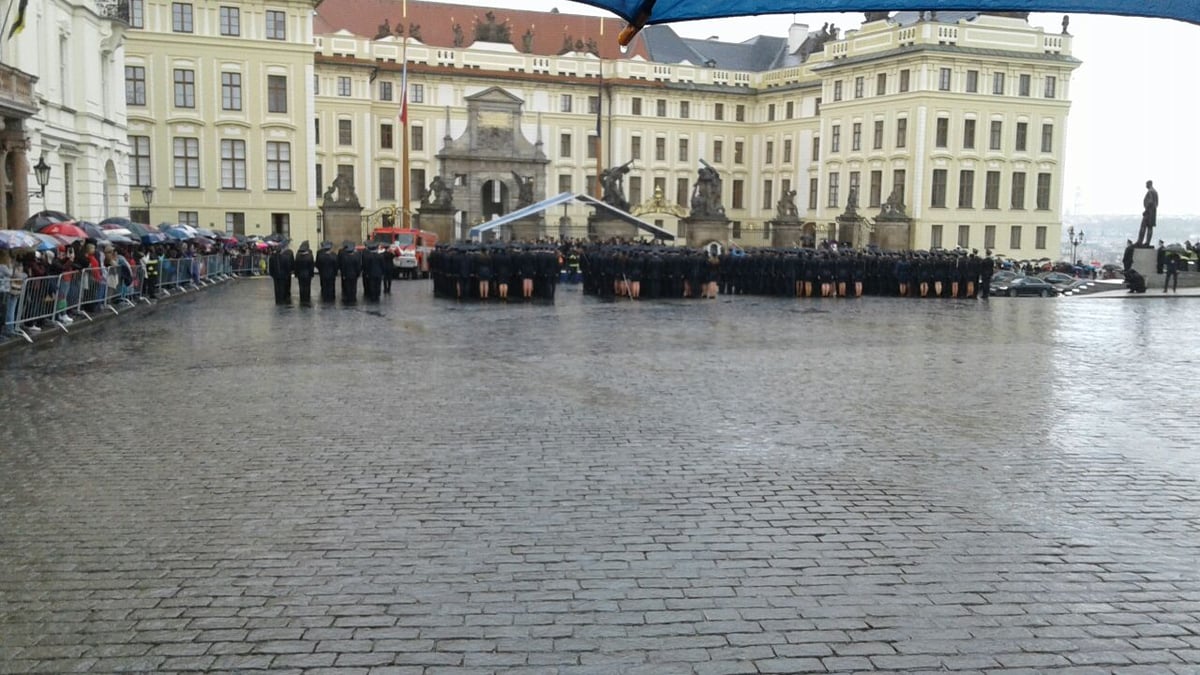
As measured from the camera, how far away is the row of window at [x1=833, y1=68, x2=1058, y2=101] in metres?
60.7

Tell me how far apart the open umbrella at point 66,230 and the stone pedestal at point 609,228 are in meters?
27.6

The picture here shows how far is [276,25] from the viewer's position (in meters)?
51.3

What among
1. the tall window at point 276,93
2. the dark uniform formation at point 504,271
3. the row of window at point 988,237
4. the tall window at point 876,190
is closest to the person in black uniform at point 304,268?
the dark uniform formation at point 504,271

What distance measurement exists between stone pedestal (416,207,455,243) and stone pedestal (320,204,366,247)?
3.63 metres

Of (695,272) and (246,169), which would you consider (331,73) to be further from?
(695,272)

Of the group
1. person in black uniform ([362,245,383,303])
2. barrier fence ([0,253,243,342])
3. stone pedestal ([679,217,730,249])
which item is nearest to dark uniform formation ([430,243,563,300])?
person in black uniform ([362,245,383,303])

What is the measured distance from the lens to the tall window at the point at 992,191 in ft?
208

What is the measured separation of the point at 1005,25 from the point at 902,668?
63421 mm

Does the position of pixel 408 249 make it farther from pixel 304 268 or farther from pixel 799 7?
pixel 799 7

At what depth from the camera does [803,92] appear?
238ft

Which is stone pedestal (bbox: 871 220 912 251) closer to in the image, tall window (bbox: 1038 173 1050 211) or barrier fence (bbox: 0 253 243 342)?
tall window (bbox: 1038 173 1050 211)

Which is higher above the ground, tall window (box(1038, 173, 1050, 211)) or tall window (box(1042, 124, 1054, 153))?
tall window (box(1042, 124, 1054, 153))

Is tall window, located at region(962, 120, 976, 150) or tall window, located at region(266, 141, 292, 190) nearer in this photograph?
tall window, located at region(266, 141, 292, 190)

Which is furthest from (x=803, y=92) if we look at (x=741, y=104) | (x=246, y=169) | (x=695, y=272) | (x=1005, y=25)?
(x=695, y=272)
